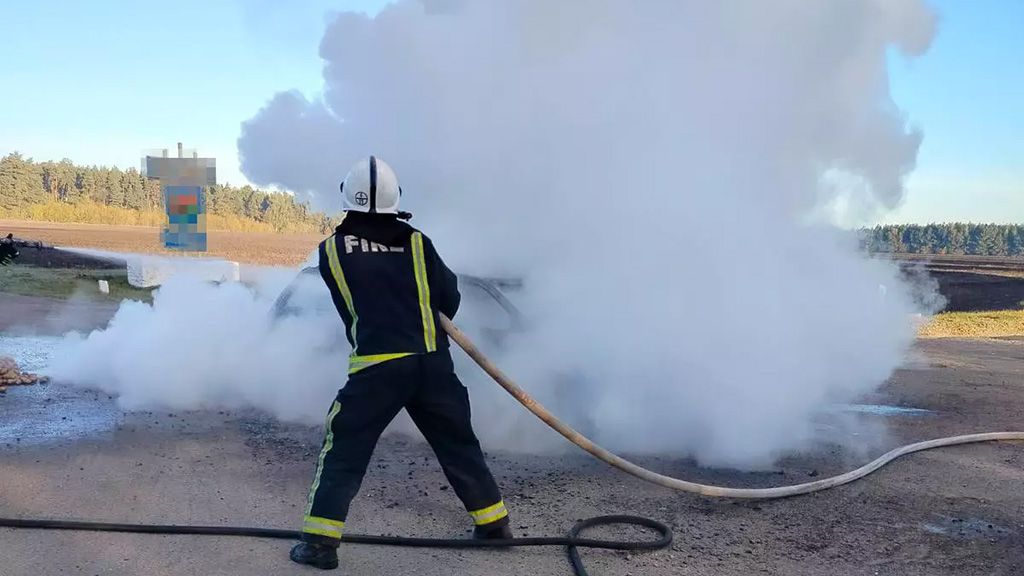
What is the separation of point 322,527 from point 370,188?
153 centimetres

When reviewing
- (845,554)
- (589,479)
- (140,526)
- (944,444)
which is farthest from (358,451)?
(944,444)

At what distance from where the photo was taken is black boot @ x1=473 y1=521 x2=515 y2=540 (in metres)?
3.89

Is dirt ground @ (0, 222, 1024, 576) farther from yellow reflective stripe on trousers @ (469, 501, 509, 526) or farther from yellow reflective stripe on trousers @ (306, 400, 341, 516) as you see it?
yellow reflective stripe on trousers @ (306, 400, 341, 516)

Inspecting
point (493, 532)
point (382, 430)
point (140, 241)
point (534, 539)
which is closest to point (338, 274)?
point (382, 430)

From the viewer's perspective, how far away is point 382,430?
3.73 m

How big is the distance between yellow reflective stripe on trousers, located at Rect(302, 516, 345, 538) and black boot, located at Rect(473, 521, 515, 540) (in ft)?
2.32

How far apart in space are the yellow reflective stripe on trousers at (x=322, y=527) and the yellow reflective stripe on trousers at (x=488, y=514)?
26.1 inches

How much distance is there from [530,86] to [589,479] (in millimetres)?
2937

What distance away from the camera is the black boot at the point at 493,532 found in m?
3.89

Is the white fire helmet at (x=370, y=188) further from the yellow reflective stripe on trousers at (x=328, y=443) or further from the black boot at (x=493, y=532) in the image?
the black boot at (x=493, y=532)

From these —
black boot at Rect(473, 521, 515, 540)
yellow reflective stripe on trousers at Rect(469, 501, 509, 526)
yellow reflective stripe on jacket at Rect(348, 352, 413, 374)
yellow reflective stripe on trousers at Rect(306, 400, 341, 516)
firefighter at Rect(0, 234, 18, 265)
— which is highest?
firefighter at Rect(0, 234, 18, 265)

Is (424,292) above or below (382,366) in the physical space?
above

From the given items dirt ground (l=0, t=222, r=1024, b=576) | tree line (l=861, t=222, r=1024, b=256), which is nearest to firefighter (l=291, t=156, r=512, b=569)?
dirt ground (l=0, t=222, r=1024, b=576)

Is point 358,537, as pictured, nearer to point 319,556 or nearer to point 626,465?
point 319,556
